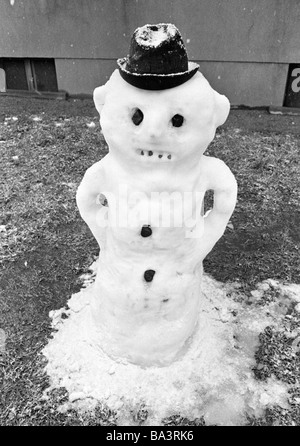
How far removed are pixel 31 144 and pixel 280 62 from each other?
13.3ft

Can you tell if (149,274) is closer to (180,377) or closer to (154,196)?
(154,196)

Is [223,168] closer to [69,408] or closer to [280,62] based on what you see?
[69,408]

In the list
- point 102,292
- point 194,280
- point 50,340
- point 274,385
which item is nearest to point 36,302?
point 50,340

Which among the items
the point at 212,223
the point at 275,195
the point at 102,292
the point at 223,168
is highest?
the point at 223,168

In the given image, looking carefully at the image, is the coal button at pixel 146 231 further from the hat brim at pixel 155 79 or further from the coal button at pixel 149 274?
the hat brim at pixel 155 79

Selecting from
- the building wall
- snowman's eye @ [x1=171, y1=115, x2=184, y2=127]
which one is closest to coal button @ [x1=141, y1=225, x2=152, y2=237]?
snowman's eye @ [x1=171, y1=115, x2=184, y2=127]

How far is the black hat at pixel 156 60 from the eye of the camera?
233cm

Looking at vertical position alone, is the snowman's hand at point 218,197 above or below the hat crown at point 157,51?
below

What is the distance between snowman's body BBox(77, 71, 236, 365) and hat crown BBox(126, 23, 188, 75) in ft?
0.39

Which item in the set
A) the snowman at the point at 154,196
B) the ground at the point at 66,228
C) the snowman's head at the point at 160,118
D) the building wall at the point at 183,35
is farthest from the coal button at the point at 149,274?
the building wall at the point at 183,35

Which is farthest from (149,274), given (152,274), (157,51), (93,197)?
(157,51)

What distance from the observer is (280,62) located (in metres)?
7.24

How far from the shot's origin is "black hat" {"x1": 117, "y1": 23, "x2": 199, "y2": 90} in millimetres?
2334

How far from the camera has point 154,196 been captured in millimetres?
2715
